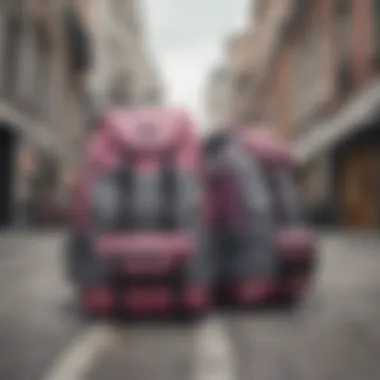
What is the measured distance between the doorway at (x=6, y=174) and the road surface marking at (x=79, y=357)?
29 centimetres

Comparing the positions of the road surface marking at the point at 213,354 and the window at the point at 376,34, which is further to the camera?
the window at the point at 376,34

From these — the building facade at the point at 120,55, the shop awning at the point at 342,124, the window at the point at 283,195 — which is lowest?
the window at the point at 283,195

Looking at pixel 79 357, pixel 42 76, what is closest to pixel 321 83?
pixel 42 76

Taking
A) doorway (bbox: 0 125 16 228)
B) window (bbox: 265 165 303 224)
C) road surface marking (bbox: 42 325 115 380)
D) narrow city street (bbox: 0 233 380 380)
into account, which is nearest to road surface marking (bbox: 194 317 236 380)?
narrow city street (bbox: 0 233 380 380)

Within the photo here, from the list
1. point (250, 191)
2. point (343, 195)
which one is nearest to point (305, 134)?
point (343, 195)

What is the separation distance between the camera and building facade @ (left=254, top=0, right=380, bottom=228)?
6.07ft

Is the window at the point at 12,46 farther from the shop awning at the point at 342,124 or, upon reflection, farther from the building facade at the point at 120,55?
the shop awning at the point at 342,124

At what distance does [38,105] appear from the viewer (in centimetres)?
182

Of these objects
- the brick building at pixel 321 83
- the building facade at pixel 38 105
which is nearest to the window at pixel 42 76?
the building facade at pixel 38 105

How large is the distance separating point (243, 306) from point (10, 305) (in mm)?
904

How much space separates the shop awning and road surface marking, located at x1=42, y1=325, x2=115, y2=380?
0.56 metres

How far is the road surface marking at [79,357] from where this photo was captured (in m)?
1.63

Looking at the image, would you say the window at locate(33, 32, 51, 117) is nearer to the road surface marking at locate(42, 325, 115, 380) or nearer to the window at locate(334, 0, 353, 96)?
the road surface marking at locate(42, 325, 115, 380)

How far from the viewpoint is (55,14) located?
1848mm
